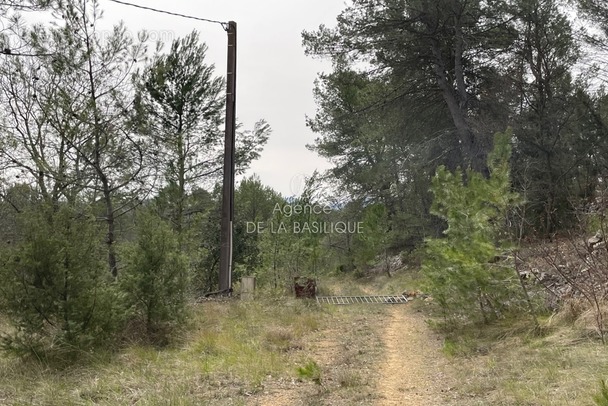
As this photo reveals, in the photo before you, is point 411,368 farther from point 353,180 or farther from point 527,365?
point 353,180

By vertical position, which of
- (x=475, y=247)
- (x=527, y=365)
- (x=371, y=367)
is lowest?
(x=371, y=367)

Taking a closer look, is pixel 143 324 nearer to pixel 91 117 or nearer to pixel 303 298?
pixel 91 117

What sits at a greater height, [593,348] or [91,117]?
[91,117]

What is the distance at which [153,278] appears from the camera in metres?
6.40

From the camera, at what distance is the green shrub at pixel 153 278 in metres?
6.34

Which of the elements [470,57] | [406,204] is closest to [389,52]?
[470,57]

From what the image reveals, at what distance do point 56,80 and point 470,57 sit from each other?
1190cm

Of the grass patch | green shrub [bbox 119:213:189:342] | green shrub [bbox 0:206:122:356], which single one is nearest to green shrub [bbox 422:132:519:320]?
the grass patch

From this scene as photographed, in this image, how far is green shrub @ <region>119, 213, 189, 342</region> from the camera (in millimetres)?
6336

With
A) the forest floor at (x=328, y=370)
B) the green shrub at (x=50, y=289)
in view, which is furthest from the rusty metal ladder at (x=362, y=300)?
the green shrub at (x=50, y=289)

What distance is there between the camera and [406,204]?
23.5m

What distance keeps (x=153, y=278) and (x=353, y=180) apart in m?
17.4

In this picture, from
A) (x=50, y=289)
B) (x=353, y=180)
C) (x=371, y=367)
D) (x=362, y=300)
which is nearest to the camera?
(x=50, y=289)

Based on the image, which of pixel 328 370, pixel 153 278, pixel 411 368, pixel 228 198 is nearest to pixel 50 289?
pixel 153 278
